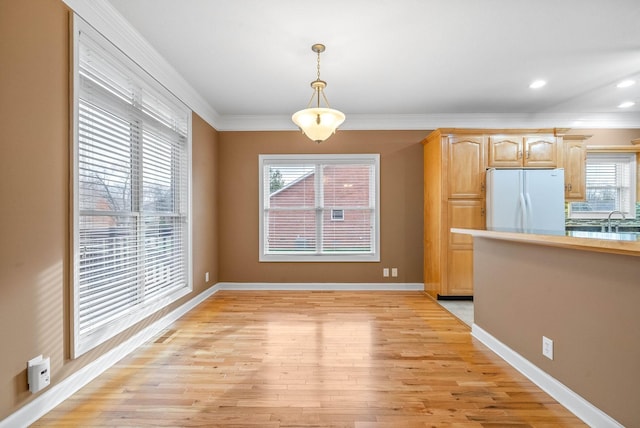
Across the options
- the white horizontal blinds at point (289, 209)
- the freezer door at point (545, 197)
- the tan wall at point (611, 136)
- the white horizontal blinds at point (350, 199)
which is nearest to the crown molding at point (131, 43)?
the white horizontal blinds at point (289, 209)

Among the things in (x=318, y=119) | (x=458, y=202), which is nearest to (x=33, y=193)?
(x=318, y=119)

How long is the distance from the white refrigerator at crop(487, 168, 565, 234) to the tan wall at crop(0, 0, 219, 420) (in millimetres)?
4401

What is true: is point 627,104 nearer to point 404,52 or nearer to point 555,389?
point 404,52

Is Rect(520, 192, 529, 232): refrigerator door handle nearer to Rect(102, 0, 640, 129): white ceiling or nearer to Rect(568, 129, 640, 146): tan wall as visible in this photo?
Rect(102, 0, 640, 129): white ceiling

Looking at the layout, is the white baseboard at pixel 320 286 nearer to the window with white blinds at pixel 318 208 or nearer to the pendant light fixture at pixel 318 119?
the window with white blinds at pixel 318 208

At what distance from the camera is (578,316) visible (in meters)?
1.81

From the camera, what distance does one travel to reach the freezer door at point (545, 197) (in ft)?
13.1

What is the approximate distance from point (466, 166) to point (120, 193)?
400 cm

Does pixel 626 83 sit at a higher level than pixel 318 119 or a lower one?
higher

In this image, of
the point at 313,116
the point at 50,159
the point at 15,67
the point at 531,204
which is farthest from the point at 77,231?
the point at 531,204

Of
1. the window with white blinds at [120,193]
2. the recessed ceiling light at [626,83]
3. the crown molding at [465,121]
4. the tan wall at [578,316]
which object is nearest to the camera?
the tan wall at [578,316]

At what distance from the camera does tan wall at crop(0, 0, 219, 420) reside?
5.34 ft

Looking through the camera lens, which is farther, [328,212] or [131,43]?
[328,212]

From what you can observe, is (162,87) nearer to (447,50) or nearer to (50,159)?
(50,159)
